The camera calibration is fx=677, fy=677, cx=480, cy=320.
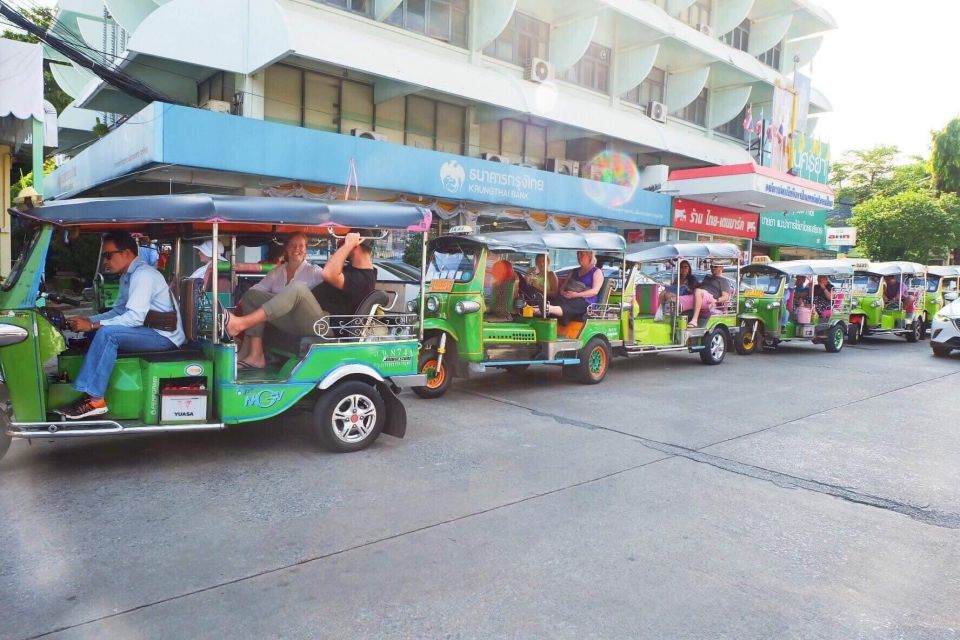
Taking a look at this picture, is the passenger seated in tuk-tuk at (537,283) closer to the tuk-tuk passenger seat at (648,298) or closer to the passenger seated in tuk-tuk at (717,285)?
the tuk-tuk passenger seat at (648,298)

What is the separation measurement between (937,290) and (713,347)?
41.0ft

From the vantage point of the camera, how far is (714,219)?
26.6m

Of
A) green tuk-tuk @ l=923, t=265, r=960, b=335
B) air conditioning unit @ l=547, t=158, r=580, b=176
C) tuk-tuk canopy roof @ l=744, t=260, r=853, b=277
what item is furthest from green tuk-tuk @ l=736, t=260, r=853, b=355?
air conditioning unit @ l=547, t=158, r=580, b=176

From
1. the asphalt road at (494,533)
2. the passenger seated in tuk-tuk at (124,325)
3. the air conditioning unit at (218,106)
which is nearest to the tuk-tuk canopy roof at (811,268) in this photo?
the asphalt road at (494,533)

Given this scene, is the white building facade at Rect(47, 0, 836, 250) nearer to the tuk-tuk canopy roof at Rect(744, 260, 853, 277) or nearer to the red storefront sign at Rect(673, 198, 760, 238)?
the red storefront sign at Rect(673, 198, 760, 238)

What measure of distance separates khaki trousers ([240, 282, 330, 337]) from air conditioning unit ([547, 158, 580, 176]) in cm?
1630

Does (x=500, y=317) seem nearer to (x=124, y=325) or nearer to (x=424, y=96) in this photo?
(x=124, y=325)

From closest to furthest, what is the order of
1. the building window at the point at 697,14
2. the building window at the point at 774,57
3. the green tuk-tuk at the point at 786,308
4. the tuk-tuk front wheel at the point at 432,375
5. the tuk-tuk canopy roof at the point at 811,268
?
1. the tuk-tuk front wheel at the point at 432,375
2. the green tuk-tuk at the point at 786,308
3. the tuk-tuk canopy roof at the point at 811,268
4. the building window at the point at 697,14
5. the building window at the point at 774,57

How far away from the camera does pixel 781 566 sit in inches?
160

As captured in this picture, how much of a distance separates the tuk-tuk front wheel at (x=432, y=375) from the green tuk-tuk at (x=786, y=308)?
8.36 meters

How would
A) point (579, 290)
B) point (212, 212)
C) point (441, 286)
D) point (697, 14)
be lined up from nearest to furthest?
point (212, 212) → point (441, 286) → point (579, 290) → point (697, 14)

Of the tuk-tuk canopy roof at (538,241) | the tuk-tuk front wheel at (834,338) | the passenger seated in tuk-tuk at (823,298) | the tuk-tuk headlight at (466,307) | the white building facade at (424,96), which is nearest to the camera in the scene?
the tuk-tuk headlight at (466,307)

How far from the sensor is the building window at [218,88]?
609 inches

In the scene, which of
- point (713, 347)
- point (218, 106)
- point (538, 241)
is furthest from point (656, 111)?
point (538, 241)
